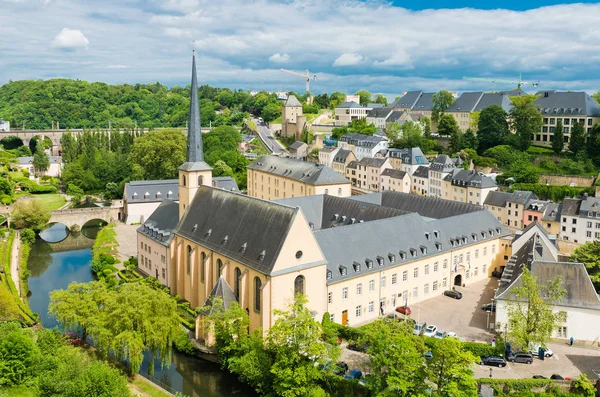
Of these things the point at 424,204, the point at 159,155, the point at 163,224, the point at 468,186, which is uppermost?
the point at 159,155

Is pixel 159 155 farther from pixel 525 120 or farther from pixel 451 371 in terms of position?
pixel 451 371

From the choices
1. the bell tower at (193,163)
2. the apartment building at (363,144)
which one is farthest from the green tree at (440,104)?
the bell tower at (193,163)

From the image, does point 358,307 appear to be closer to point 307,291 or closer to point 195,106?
point 307,291

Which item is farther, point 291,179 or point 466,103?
point 466,103

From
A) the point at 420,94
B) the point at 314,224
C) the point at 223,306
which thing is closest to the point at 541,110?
the point at 420,94

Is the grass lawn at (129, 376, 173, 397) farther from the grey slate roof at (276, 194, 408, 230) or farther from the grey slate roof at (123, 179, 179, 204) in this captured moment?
the grey slate roof at (123, 179, 179, 204)

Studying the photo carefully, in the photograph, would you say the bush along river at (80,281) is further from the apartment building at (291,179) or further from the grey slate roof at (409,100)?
the grey slate roof at (409,100)

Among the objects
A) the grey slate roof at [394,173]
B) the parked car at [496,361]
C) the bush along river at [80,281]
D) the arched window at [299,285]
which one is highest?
the grey slate roof at [394,173]

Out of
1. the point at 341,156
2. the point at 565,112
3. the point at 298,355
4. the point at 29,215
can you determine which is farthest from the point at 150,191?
the point at 565,112
